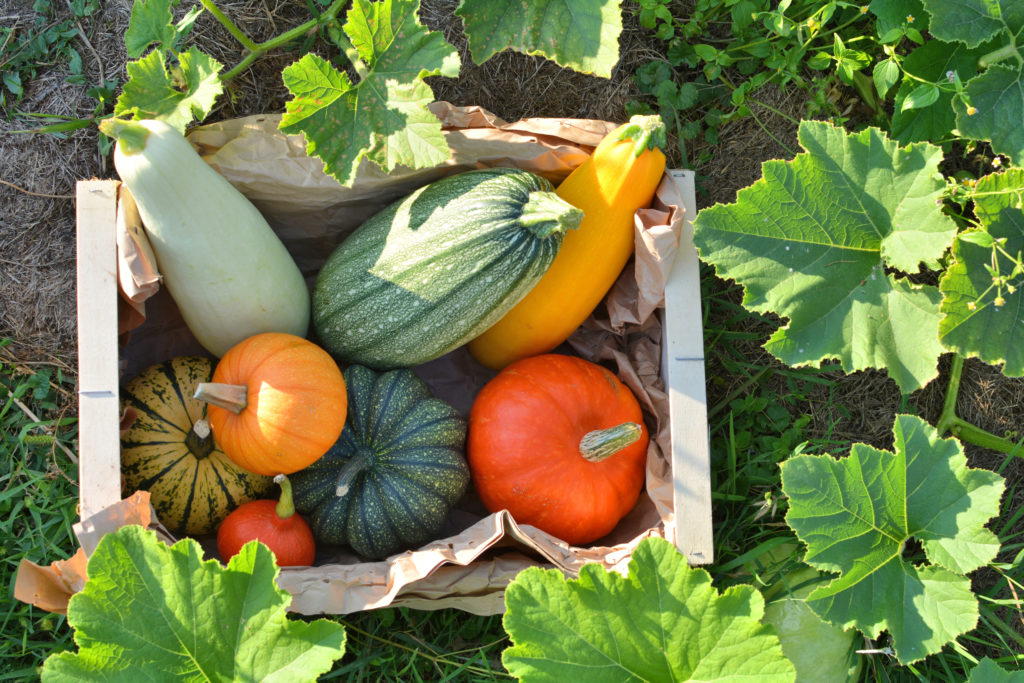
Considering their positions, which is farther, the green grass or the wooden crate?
the green grass

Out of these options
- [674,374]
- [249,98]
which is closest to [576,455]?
[674,374]

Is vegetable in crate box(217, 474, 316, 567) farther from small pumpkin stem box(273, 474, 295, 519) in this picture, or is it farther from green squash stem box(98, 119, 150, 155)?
green squash stem box(98, 119, 150, 155)

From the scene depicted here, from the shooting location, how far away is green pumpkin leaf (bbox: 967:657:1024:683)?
7.48ft

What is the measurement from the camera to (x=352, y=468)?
2246 mm

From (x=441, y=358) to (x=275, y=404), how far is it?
0.80m

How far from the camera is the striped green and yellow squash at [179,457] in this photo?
220 cm

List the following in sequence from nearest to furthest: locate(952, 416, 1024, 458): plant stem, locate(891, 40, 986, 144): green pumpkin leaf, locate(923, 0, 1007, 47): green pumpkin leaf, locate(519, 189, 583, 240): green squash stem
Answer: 1. locate(519, 189, 583, 240): green squash stem
2. locate(923, 0, 1007, 47): green pumpkin leaf
3. locate(891, 40, 986, 144): green pumpkin leaf
4. locate(952, 416, 1024, 458): plant stem

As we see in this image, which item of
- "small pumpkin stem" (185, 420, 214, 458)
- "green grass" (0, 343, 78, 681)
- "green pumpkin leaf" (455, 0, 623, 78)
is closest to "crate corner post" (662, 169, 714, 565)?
"green pumpkin leaf" (455, 0, 623, 78)

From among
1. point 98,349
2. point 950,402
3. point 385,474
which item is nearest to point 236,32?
point 98,349

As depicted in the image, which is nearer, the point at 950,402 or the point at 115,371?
the point at 115,371

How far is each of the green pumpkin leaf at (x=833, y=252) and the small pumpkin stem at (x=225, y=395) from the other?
1209 mm

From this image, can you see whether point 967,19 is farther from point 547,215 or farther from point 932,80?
point 547,215

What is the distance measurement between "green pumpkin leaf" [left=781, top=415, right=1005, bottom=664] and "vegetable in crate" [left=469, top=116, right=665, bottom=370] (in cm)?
72

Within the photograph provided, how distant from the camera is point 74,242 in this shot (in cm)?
256
